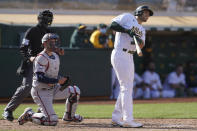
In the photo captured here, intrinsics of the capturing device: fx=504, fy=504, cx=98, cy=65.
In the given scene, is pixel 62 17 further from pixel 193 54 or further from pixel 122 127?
pixel 122 127

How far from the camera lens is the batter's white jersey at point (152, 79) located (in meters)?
15.5

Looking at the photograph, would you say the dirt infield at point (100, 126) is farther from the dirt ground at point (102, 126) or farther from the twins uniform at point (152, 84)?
the twins uniform at point (152, 84)

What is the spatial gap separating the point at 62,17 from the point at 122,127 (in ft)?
30.8

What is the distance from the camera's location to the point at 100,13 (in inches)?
674

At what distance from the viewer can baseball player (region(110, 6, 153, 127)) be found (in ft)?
24.3

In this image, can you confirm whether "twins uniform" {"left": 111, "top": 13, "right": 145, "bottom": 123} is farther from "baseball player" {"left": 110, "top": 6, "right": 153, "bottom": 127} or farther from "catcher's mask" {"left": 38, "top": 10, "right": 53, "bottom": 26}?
"catcher's mask" {"left": 38, "top": 10, "right": 53, "bottom": 26}

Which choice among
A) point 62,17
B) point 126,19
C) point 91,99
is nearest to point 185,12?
point 62,17

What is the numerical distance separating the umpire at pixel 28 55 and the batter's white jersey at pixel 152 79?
774 centimetres

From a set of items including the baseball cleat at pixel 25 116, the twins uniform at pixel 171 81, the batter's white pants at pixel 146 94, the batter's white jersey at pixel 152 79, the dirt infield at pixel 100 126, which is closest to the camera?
the dirt infield at pixel 100 126

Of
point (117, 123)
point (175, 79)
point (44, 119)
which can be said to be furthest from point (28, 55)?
point (175, 79)

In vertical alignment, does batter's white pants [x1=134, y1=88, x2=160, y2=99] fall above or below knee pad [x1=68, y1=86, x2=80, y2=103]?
below

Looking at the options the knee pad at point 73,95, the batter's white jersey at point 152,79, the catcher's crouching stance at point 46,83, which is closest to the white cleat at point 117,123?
the knee pad at point 73,95

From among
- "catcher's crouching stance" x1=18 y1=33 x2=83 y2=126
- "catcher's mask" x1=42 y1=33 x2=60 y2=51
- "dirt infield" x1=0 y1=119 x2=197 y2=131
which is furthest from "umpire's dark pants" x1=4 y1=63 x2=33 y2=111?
"catcher's mask" x1=42 y1=33 x2=60 y2=51

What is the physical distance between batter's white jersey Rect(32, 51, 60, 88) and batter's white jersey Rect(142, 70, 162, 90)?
825 centimetres
